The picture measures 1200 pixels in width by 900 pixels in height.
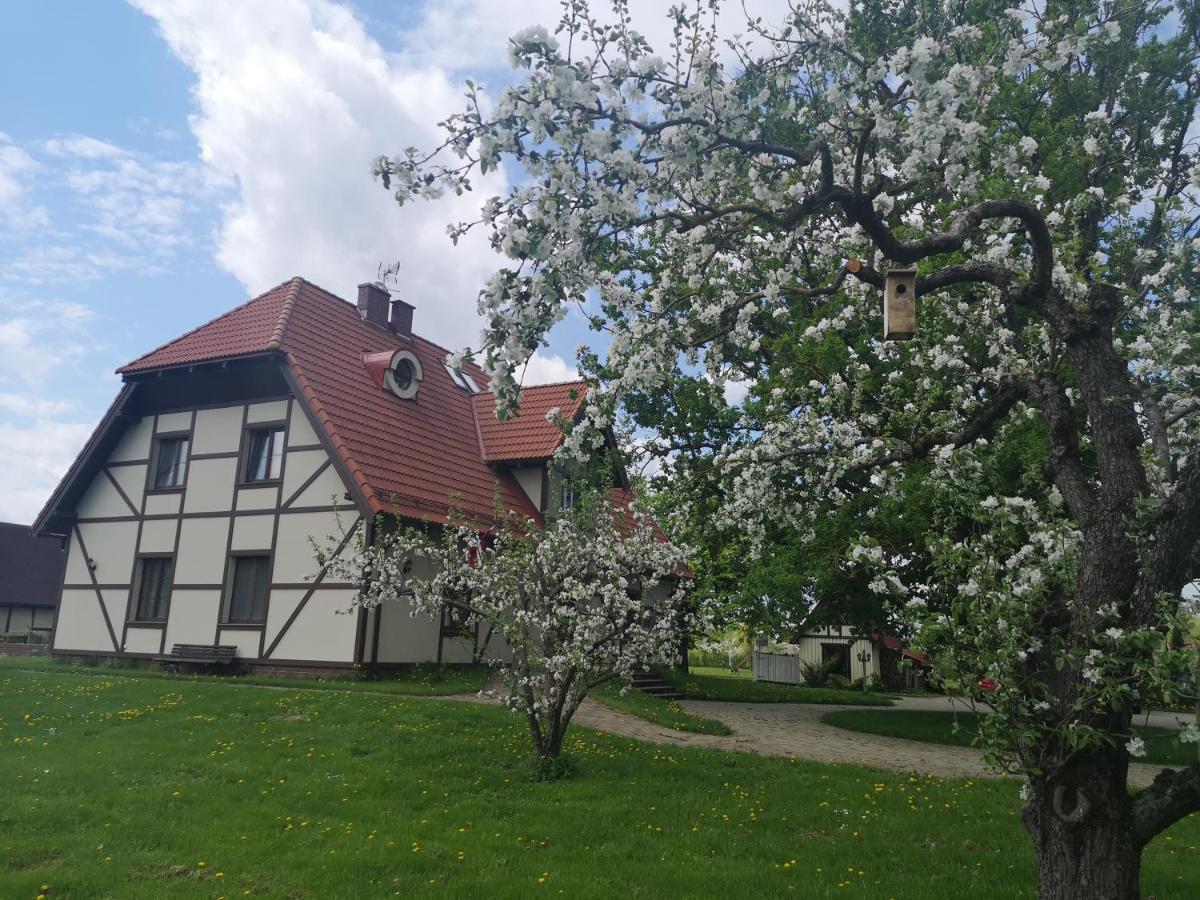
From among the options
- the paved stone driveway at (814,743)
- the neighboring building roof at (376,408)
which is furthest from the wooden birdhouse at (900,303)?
the neighboring building roof at (376,408)

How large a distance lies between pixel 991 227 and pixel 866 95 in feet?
9.99

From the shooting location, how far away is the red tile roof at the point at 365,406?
57.1ft

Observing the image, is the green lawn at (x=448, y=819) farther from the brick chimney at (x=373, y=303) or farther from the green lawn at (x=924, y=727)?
the brick chimney at (x=373, y=303)

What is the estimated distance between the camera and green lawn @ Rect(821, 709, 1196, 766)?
547 inches

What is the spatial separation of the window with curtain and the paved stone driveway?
7178mm

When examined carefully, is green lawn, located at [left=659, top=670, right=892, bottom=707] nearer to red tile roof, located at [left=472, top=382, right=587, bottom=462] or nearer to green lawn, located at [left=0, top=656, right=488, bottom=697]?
green lawn, located at [left=0, top=656, right=488, bottom=697]

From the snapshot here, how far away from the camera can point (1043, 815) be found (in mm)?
5176

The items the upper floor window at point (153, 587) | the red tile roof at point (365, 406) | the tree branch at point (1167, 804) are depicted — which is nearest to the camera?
the tree branch at point (1167, 804)

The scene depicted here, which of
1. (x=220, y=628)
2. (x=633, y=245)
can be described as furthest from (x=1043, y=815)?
(x=220, y=628)

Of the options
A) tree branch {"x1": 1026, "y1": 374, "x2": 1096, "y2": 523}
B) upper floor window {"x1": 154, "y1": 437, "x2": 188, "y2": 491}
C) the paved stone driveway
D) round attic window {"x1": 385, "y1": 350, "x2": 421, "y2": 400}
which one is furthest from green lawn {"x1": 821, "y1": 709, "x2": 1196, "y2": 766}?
upper floor window {"x1": 154, "y1": 437, "x2": 188, "y2": 491}

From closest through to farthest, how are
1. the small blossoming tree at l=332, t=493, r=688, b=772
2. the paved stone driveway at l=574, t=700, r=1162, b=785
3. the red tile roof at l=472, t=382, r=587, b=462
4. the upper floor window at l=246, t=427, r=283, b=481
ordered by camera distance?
the small blossoming tree at l=332, t=493, r=688, b=772 → the paved stone driveway at l=574, t=700, r=1162, b=785 → the upper floor window at l=246, t=427, r=283, b=481 → the red tile roof at l=472, t=382, r=587, b=462

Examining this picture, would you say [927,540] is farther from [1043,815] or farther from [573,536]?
[573,536]

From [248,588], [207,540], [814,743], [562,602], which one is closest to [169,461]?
[207,540]

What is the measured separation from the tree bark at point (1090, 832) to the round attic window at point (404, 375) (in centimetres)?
1747
